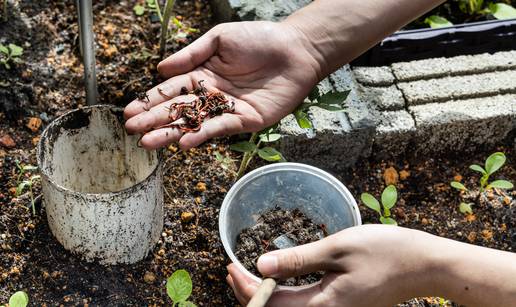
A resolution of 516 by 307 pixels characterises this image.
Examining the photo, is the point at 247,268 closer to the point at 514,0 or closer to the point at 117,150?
the point at 117,150

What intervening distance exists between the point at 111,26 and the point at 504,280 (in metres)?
1.79

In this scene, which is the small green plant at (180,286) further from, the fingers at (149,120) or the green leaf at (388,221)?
the green leaf at (388,221)

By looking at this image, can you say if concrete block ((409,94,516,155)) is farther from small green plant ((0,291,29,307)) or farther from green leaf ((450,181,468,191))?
small green plant ((0,291,29,307))

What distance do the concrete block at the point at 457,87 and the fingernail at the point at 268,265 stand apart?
1.11 meters

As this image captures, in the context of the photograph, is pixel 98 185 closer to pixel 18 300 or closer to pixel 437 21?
pixel 18 300

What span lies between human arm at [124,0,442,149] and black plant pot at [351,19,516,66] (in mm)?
373

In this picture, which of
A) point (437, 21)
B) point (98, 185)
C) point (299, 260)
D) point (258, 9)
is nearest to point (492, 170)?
point (437, 21)

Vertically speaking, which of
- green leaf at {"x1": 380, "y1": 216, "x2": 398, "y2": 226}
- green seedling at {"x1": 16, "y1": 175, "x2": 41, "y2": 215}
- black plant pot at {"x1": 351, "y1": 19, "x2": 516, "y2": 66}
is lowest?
green leaf at {"x1": 380, "y1": 216, "x2": 398, "y2": 226}

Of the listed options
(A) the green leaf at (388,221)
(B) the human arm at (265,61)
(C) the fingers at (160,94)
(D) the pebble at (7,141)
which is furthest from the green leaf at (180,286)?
(D) the pebble at (7,141)

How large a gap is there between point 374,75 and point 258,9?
53 centimetres

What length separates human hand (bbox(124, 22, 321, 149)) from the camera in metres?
1.92

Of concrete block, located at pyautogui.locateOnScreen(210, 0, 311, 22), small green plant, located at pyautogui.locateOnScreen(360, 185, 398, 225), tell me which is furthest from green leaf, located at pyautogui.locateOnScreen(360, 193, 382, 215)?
concrete block, located at pyautogui.locateOnScreen(210, 0, 311, 22)

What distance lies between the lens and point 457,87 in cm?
246

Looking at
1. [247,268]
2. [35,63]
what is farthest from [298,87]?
[35,63]
